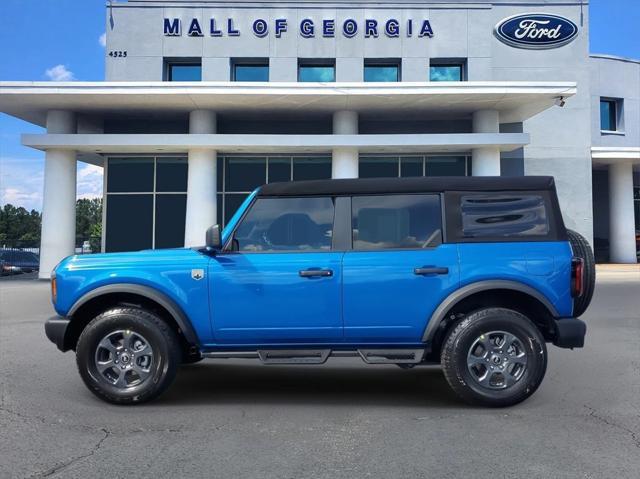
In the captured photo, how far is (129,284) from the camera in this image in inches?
198

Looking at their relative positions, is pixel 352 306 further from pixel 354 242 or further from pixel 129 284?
pixel 129 284

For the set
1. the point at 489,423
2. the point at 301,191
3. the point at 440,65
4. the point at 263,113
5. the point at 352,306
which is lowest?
the point at 489,423

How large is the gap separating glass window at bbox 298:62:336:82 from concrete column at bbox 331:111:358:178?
3.87 metres

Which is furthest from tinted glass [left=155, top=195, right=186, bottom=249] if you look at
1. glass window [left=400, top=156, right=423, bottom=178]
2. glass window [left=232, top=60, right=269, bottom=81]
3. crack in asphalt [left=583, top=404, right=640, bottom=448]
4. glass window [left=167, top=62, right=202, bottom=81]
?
crack in asphalt [left=583, top=404, right=640, bottom=448]

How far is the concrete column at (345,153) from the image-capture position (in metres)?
20.3

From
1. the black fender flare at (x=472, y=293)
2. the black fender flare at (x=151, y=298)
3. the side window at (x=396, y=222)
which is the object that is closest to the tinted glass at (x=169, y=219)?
the black fender flare at (x=151, y=298)

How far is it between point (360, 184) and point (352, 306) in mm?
1184

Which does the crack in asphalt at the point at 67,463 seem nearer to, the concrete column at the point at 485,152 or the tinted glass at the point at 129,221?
the concrete column at the point at 485,152

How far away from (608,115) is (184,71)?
2157 cm

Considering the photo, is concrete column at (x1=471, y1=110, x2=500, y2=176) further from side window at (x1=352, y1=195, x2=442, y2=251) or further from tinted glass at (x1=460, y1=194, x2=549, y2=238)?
side window at (x1=352, y1=195, x2=442, y2=251)

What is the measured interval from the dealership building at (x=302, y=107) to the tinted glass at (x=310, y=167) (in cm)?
6

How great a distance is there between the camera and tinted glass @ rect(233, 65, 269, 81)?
23.9 m

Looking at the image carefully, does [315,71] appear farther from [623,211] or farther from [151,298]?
[151,298]

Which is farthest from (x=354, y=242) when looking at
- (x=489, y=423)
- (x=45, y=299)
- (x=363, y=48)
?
(x=363, y=48)
